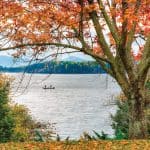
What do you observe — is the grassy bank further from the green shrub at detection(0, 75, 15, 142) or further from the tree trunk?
→ the green shrub at detection(0, 75, 15, 142)

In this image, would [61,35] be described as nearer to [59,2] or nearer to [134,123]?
[59,2]

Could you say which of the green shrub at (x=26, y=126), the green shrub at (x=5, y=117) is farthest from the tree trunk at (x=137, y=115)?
the green shrub at (x=26, y=126)

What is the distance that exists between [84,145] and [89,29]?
15.7 feet

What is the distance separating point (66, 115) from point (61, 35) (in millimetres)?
88147

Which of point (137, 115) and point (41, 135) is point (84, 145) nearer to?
point (137, 115)

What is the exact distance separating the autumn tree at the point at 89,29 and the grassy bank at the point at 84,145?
2408 millimetres

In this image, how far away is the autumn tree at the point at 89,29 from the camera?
48.0ft

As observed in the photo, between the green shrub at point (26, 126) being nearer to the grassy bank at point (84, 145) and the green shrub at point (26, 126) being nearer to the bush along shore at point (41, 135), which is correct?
the bush along shore at point (41, 135)

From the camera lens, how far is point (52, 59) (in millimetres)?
15688

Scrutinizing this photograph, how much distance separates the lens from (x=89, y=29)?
17.0m

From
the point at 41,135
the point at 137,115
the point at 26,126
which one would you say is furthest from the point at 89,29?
the point at 26,126

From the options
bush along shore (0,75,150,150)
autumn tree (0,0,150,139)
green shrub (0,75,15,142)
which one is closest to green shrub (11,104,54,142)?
bush along shore (0,75,150,150)

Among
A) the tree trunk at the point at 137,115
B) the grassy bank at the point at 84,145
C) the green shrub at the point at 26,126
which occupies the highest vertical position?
the tree trunk at the point at 137,115

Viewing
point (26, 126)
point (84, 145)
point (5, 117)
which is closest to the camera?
point (84, 145)
